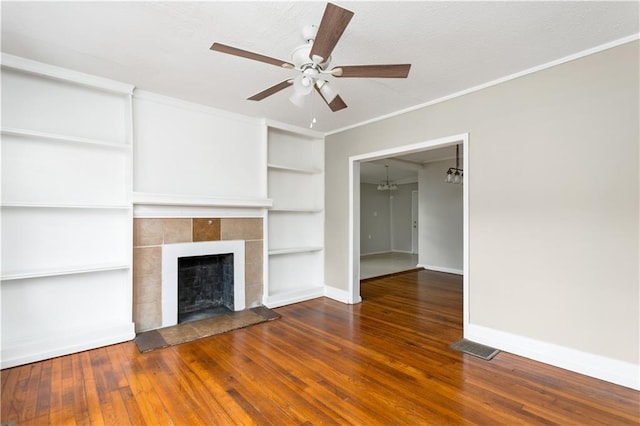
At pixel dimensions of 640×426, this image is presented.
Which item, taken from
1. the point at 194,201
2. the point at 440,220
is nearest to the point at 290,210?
the point at 194,201

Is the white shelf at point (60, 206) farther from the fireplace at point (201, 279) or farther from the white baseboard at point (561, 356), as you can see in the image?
the white baseboard at point (561, 356)

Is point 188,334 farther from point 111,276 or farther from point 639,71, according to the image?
point 639,71

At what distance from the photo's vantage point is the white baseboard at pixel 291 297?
14.4 feet

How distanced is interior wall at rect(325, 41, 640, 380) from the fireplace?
2880 millimetres

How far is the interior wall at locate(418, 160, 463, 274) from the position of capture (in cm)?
705

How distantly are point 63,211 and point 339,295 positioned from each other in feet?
11.8

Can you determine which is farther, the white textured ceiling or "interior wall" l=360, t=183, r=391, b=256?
"interior wall" l=360, t=183, r=391, b=256

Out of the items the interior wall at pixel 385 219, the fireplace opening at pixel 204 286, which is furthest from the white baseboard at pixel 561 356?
the interior wall at pixel 385 219

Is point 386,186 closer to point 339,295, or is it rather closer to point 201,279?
point 339,295

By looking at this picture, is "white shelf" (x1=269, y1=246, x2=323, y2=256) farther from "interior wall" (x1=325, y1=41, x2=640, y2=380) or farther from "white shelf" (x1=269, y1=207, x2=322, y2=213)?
"interior wall" (x1=325, y1=41, x2=640, y2=380)

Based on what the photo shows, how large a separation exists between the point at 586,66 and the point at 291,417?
Answer: 3.60m

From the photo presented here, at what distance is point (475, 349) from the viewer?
306cm

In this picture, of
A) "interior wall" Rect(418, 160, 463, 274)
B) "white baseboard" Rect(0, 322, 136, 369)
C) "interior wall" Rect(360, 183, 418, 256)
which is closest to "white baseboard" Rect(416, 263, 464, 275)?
"interior wall" Rect(418, 160, 463, 274)

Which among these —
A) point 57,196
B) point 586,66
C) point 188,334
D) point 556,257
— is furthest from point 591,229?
point 57,196
